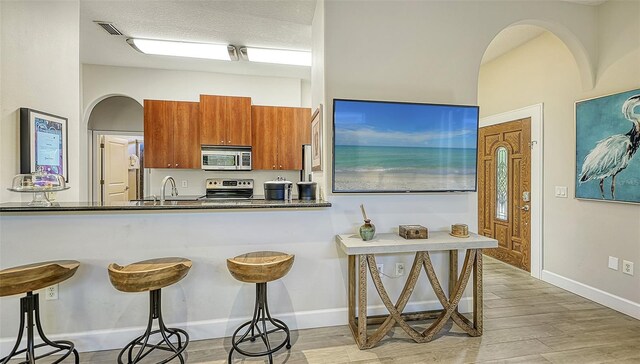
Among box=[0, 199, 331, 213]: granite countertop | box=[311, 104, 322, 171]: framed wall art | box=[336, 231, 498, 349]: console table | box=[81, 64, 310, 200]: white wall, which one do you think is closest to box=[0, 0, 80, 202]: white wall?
box=[0, 199, 331, 213]: granite countertop

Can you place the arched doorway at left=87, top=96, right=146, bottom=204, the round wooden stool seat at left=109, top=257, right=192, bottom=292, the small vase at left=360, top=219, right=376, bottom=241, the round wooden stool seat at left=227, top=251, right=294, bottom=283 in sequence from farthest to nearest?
the arched doorway at left=87, top=96, right=146, bottom=204
the small vase at left=360, top=219, right=376, bottom=241
the round wooden stool seat at left=227, top=251, right=294, bottom=283
the round wooden stool seat at left=109, top=257, right=192, bottom=292

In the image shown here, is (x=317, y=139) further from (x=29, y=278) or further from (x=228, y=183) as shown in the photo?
(x=228, y=183)

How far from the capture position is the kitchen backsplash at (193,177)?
4.57 metres

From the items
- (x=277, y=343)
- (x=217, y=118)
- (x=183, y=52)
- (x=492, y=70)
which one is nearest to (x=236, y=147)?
(x=217, y=118)

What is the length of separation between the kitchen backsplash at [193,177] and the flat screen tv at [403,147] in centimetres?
219

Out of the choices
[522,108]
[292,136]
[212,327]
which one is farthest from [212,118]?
[522,108]

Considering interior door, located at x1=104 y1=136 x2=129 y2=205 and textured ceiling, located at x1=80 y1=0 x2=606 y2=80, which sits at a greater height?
textured ceiling, located at x1=80 y1=0 x2=606 y2=80

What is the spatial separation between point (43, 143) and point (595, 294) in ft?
17.0

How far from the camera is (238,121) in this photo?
14.6 feet

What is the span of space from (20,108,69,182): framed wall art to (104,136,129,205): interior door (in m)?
3.03

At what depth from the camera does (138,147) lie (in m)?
6.17

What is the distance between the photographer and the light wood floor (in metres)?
2.03

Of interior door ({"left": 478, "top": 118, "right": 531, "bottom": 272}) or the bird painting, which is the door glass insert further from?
the bird painting

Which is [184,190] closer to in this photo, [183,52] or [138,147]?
[183,52]
